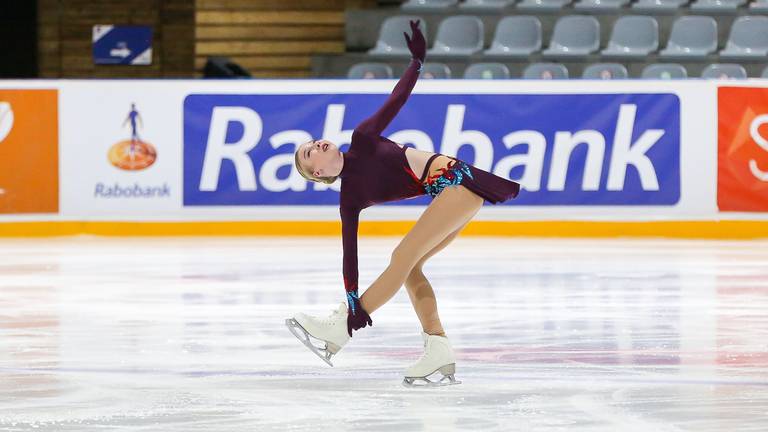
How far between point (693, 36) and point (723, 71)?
3.97ft

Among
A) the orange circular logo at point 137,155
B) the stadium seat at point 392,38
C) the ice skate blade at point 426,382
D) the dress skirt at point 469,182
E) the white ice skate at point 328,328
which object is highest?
the stadium seat at point 392,38

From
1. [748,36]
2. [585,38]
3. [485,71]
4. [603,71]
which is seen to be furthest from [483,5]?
[748,36]

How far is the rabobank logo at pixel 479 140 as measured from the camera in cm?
1327

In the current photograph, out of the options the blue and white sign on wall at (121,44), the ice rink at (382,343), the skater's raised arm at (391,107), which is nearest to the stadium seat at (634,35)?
the ice rink at (382,343)

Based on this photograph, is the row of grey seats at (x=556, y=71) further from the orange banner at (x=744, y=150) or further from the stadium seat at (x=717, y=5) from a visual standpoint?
the orange banner at (x=744, y=150)

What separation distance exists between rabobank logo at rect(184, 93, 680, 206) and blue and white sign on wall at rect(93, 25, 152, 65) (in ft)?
24.3

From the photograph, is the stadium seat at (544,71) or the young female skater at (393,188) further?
the stadium seat at (544,71)

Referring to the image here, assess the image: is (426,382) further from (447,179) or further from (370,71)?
(370,71)

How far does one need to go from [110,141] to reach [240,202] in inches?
52.5

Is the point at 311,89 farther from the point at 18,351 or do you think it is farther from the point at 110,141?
the point at 18,351

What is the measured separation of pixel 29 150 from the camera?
527 inches

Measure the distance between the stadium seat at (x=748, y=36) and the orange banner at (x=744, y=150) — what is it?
316 centimetres

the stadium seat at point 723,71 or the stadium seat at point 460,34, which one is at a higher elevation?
the stadium seat at point 460,34

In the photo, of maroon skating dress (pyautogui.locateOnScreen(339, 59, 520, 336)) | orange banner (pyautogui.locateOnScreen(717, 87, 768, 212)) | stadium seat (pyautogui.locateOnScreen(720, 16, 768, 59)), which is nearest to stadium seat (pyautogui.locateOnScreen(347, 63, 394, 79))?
stadium seat (pyautogui.locateOnScreen(720, 16, 768, 59))
